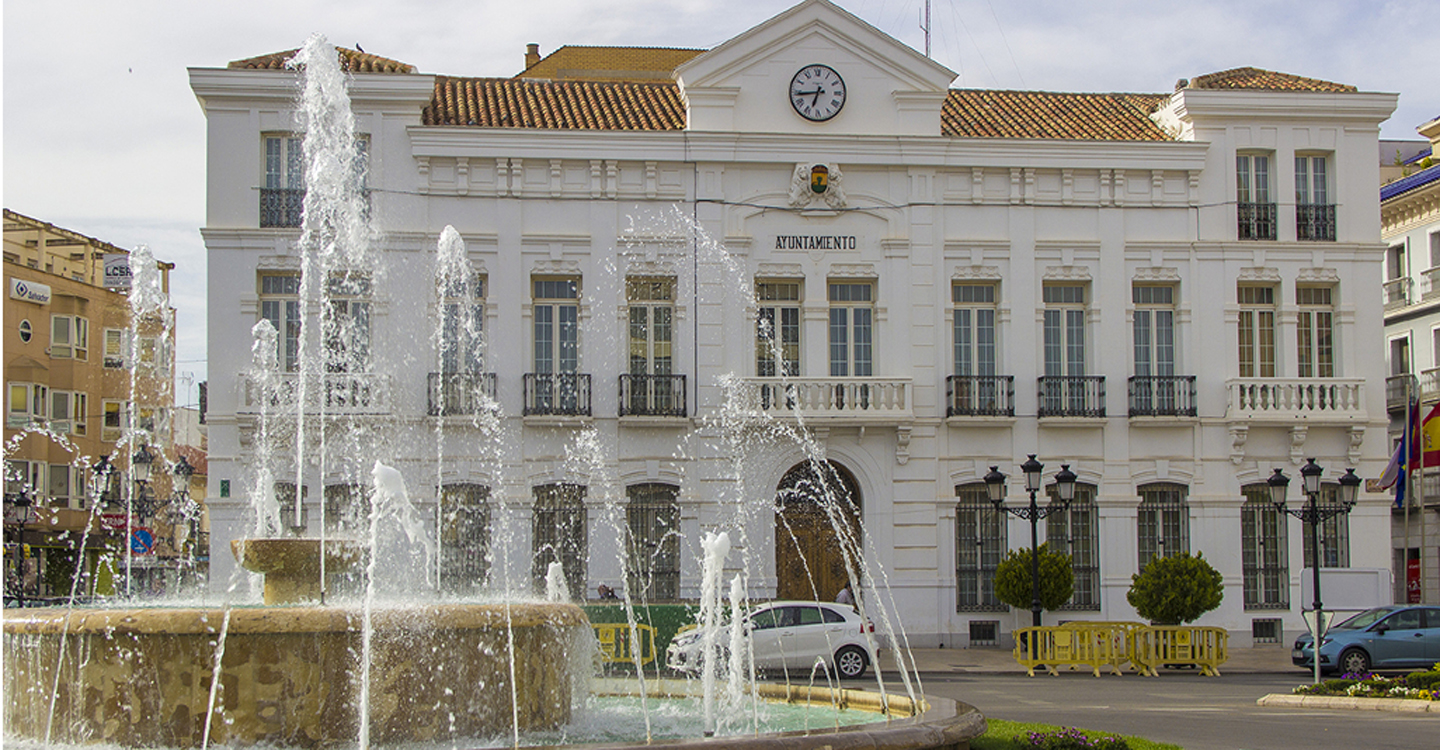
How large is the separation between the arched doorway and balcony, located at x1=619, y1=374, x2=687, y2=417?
2.63m

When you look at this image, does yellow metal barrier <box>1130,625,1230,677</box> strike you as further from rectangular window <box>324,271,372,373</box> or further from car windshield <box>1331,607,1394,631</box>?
rectangular window <box>324,271,372,373</box>

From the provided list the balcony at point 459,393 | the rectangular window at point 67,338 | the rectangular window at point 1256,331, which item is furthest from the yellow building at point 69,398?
the rectangular window at point 1256,331

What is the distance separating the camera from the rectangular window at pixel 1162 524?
29.3m

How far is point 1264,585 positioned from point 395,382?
700 inches

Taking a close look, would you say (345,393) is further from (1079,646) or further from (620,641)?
(1079,646)

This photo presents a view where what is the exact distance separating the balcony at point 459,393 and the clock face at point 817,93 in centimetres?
823

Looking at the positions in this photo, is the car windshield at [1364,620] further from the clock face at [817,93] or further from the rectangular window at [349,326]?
the rectangular window at [349,326]

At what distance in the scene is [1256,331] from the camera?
30.2 m

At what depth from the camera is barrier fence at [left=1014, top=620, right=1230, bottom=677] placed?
77.9ft

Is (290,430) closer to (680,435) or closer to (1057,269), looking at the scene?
(680,435)

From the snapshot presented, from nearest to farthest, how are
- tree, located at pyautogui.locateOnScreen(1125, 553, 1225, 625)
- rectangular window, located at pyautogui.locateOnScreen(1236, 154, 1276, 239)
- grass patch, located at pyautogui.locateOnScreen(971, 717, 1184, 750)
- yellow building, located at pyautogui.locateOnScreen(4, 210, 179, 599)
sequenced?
grass patch, located at pyautogui.locateOnScreen(971, 717, 1184, 750) < tree, located at pyautogui.locateOnScreen(1125, 553, 1225, 625) < rectangular window, located at pyautogui.locateOnScreen(1236, 154, 1276, 239) < yellow building, located at pyautogui.locateOnScreen(4, 210, 179, 599)

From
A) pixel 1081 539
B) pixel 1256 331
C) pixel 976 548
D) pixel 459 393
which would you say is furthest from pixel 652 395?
pixel 1256 331

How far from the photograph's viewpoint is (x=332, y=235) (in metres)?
28.2

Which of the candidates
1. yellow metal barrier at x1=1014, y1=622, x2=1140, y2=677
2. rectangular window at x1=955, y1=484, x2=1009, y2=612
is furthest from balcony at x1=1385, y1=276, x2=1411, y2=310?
yellow metal barrier at x1=1014, y1=622, x2=1140, y2=677
